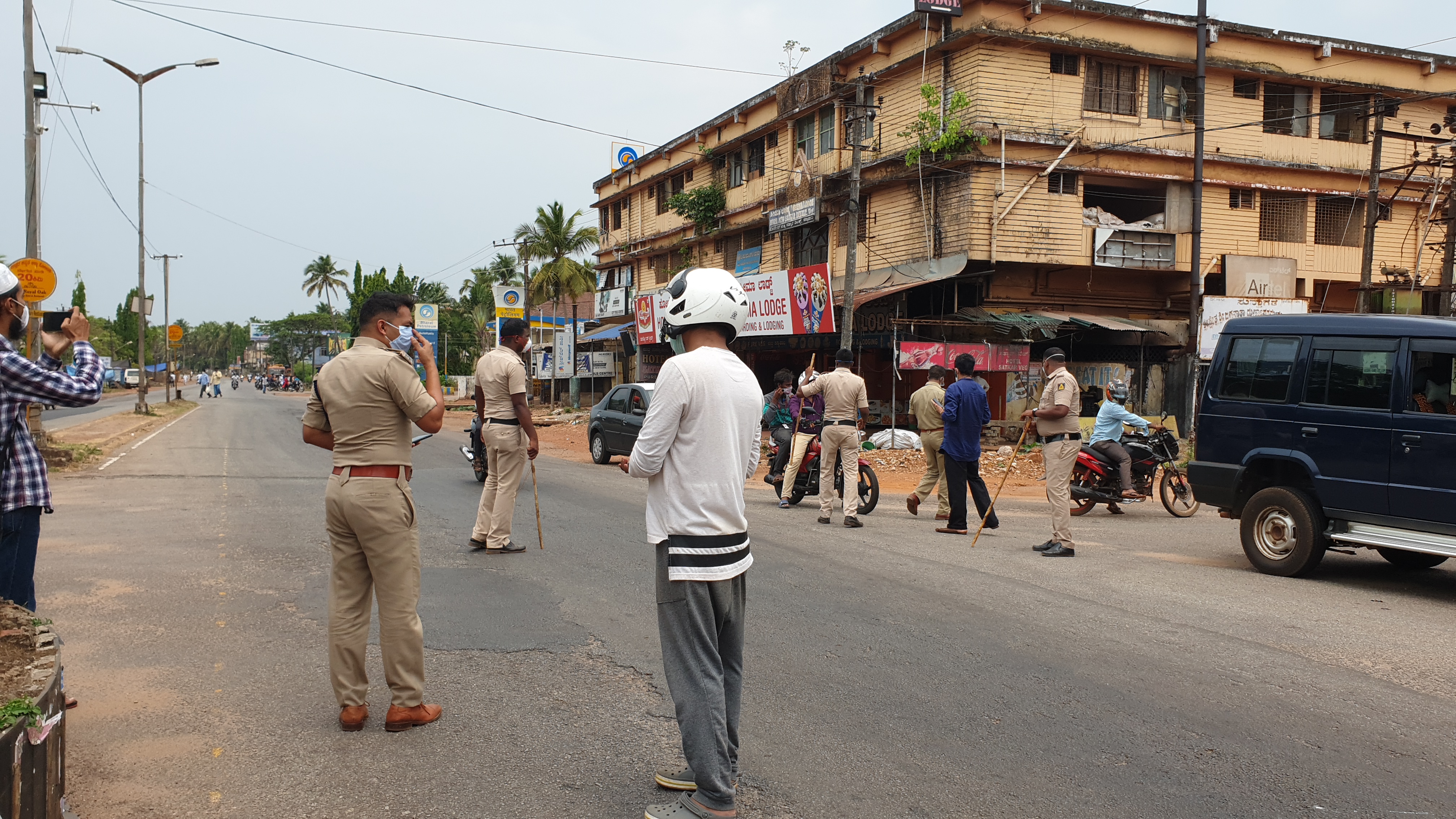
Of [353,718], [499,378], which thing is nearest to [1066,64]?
[499,378]

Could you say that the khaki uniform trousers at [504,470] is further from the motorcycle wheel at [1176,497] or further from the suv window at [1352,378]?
the motorcycle wheel at [1176,497]

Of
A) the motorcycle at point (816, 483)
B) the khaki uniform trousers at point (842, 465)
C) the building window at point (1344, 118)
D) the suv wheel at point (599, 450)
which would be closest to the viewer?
the khaki uniform trousers at point (842, 465)

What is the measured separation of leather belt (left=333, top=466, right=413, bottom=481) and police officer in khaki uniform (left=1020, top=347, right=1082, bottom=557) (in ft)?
21.8

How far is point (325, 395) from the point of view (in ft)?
14.8

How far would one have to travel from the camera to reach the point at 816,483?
13203mm

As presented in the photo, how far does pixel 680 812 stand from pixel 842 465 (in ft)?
27.0

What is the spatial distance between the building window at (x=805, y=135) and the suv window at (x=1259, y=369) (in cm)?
2144

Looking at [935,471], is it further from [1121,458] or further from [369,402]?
[369,402]

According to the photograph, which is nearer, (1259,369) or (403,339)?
(403,339)

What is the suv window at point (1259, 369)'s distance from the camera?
878 centimetres

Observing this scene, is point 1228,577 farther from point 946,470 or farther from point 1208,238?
point 1208,238

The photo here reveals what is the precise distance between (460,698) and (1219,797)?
340cm

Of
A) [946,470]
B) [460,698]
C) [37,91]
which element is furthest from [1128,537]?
[37,91]

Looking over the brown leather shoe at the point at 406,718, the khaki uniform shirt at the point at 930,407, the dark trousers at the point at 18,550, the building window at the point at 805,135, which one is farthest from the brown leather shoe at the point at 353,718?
the building window at the point at 805,135
